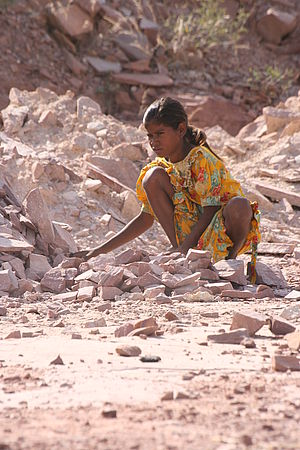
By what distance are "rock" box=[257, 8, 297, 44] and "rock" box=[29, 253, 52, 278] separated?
1265 centimetres

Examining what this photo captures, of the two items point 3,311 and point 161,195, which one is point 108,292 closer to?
point 3,311

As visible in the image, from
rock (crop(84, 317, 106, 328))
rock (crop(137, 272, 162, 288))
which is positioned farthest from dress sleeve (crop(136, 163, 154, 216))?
rock (crop(84, 317, 106, 328))

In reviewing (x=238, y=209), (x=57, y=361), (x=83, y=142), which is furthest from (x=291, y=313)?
(x=83, y=142)

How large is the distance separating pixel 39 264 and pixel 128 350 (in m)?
2.23

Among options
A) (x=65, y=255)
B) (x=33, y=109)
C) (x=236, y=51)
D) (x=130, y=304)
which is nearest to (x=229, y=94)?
(x=236, y=51)

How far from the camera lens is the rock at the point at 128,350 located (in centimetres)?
245

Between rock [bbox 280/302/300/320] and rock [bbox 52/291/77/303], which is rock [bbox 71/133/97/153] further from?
rock [bbox 280/302/300/320]

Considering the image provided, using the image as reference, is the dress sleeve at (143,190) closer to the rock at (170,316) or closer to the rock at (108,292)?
the rock at (108,292)

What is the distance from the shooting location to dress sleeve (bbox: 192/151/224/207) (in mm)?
4582

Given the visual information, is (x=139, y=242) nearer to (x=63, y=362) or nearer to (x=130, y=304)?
(x=130, y=304)

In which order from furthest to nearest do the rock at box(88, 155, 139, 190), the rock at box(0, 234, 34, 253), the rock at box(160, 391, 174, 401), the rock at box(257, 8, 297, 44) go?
the rock at box(257, 8, 297, 44)
the rock at box(88, 155, 139, 190)
the rock at box(0, 234, 34, 253)
the rock at box(160, 391, 174, 401)

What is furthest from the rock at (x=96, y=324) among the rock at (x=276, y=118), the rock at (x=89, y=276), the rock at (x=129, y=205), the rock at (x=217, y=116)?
the rock at (x=217, y=116)

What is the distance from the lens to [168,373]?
2.23 meters

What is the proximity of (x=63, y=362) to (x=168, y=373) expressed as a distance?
0.34 metres
